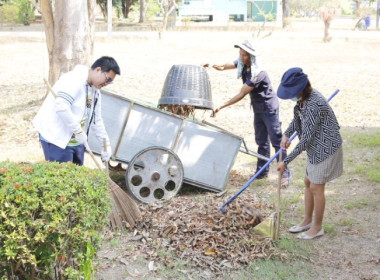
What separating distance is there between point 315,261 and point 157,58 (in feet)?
48.3

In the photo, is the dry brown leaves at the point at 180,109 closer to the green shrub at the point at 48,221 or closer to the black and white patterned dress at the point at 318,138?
the black and white patterned dress at the point at 318,138

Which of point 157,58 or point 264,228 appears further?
point 157,58

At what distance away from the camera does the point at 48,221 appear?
11.3ft

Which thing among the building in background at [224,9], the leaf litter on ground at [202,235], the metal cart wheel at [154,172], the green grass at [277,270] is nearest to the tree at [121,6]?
the building in background at [224,9]

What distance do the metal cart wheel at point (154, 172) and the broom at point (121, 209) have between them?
2.17 ft

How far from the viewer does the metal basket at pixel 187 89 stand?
21.1ft

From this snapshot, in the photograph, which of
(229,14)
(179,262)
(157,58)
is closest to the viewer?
(179,262)

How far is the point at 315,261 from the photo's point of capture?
198 inches

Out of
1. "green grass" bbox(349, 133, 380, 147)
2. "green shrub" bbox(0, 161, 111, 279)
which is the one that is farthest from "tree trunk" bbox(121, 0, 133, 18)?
"green shrub" bbox(0, 161, 111, 279)

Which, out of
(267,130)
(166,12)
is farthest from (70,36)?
(166,12)

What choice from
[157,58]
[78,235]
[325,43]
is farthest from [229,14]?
[78,235]

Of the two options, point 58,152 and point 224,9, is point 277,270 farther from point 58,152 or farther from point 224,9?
point 224,9

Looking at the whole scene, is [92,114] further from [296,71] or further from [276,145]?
[276,145]

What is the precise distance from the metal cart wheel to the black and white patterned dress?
1504mm
